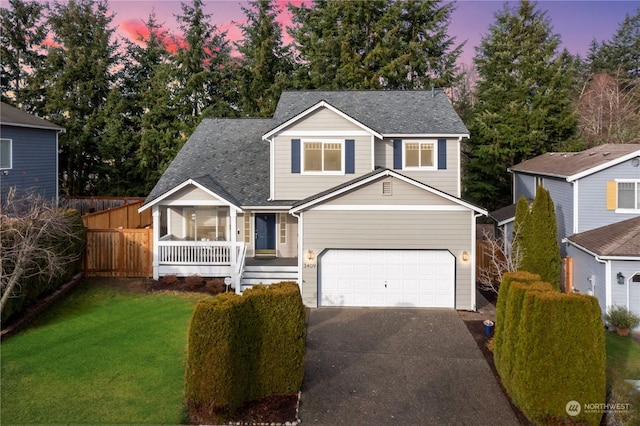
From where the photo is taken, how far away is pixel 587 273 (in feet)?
47.1

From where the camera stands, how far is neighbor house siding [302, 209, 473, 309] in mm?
14133

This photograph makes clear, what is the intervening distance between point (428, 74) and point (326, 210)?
22503 millimetres

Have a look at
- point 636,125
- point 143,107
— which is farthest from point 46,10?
point 636,125

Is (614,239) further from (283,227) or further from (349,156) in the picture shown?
(283,227)

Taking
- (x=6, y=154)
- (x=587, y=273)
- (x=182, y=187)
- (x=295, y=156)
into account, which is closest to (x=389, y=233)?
(x=295, y=156)

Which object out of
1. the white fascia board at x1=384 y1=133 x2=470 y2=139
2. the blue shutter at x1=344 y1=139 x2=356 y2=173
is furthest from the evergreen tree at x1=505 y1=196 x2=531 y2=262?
the blue shutter at x1=344 y1=139 x2=356 y2=173

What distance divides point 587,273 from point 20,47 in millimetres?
37565

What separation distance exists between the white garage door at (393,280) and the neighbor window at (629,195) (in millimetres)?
6720

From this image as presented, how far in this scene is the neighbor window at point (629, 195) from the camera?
50.6ft

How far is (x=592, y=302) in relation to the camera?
296 inches

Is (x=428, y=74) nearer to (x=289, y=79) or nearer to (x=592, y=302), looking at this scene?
(x=289, y=79)

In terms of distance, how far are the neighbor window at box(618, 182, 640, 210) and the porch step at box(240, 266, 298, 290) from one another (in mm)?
11612

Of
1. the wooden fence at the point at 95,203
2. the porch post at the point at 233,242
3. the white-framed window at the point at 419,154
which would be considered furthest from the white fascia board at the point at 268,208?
the wooden fence at the point at 95,203

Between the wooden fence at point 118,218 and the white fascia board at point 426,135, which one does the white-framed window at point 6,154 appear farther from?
the white fascia board at point 426,135
